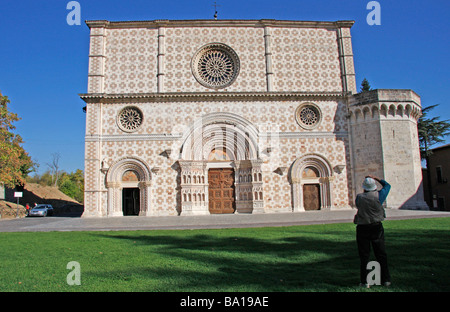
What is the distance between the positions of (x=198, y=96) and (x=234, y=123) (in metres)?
3.07

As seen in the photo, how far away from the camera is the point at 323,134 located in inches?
901

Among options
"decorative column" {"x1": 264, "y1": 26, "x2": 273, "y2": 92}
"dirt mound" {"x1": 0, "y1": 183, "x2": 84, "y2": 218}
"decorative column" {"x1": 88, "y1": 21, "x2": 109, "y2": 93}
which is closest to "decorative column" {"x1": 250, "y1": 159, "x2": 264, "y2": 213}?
"decorative column" {"x1": 264, "y1": 26, "x2": 273, "y2": 92}

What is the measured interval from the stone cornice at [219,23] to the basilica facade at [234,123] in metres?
0.07

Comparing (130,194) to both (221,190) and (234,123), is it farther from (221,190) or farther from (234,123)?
(234,123)

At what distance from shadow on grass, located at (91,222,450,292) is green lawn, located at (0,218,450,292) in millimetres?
14

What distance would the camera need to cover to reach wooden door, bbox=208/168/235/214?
2220 cm

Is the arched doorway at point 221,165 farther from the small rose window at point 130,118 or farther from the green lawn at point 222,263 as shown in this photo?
the green lawn at point 222,263

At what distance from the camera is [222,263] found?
614cm

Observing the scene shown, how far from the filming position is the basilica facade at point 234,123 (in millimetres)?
21609

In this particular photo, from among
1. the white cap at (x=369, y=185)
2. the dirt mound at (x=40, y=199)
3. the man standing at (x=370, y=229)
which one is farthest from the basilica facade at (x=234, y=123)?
the man standing at (x=370, y=229)
